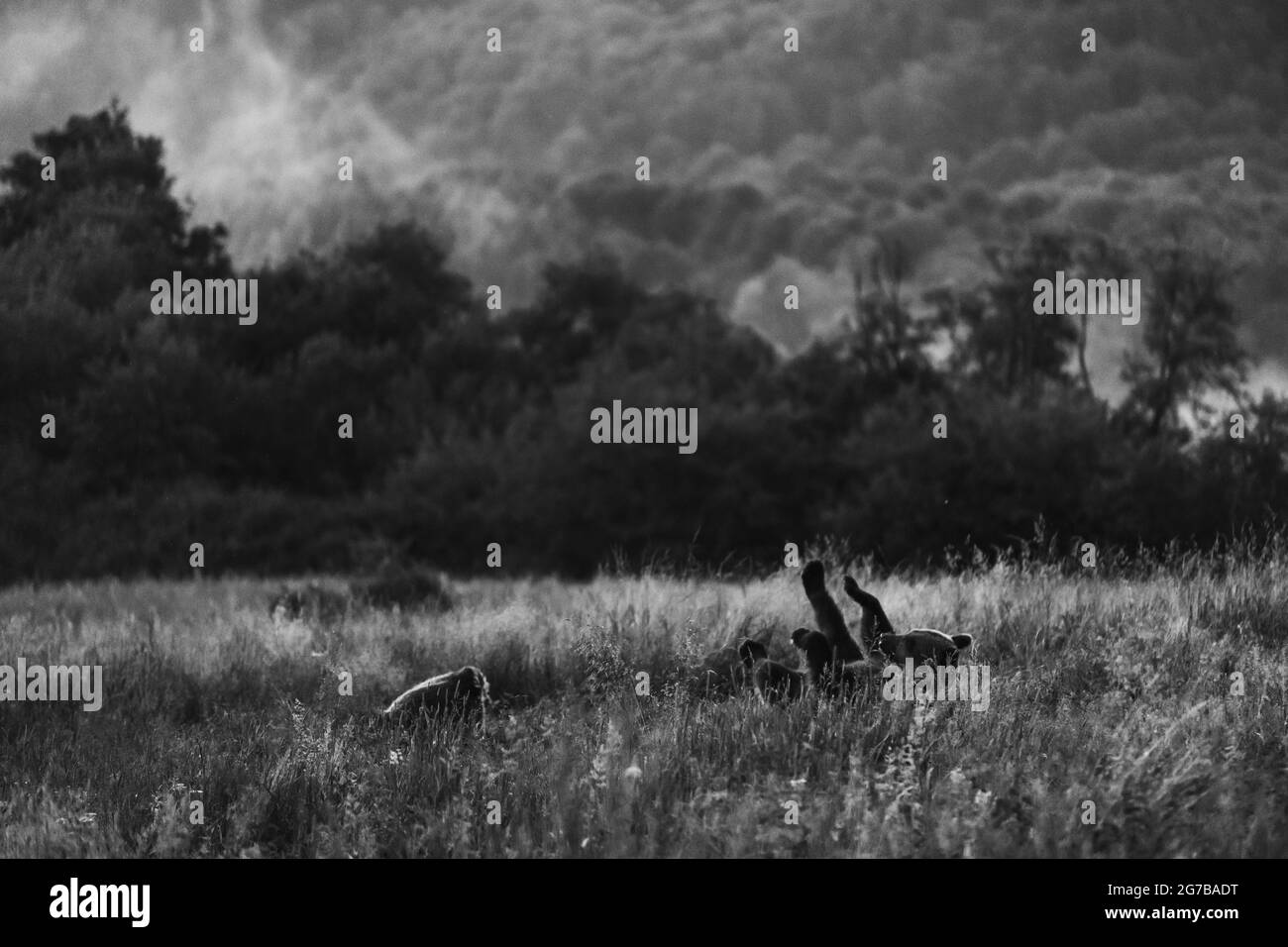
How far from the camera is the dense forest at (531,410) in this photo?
1375 inches

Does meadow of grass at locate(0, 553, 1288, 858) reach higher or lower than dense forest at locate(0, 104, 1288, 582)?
lower

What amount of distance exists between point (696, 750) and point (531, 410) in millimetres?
34635

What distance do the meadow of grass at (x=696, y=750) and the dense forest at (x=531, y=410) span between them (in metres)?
19.8

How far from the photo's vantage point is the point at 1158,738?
21.7 feet

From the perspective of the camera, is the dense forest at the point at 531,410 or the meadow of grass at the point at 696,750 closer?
the meadow of grass at the point at 696,750

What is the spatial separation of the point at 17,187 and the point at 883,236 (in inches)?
1193

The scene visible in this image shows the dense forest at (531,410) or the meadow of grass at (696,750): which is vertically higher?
the dense forest at (531,410)

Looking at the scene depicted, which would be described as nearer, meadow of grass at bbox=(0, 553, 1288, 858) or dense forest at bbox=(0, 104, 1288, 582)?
meadow of grass at bbox=(0, 553, 1288, 858)

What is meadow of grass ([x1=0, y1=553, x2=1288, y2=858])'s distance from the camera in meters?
6.14

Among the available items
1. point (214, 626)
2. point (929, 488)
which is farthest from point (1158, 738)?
point (929, 488)

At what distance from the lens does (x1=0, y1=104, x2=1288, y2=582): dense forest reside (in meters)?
34.9

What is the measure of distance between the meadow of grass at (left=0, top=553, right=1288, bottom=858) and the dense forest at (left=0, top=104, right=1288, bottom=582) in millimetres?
19794

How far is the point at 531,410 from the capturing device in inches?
1634
